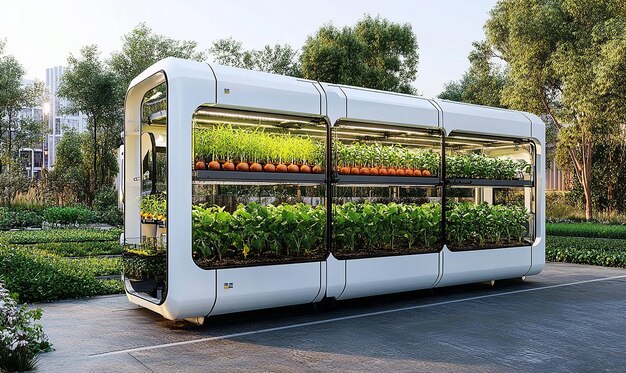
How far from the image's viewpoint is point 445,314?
768cm

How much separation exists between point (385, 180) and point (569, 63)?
1373 cm

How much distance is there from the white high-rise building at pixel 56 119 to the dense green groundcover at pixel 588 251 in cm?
2198

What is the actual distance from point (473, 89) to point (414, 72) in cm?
320

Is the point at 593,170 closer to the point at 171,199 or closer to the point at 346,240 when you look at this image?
the point at 346,240

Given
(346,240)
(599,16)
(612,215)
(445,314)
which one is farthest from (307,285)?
(612,215)

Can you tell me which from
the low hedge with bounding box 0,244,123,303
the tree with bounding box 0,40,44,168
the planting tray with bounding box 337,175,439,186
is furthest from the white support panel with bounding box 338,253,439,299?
the tree with bounding box 0,40,44,168

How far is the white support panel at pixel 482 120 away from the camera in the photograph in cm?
910

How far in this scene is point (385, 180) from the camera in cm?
846

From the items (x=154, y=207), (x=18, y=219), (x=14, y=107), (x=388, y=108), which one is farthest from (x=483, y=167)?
(x=14, y=107)

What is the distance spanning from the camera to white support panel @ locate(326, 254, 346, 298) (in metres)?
7.57

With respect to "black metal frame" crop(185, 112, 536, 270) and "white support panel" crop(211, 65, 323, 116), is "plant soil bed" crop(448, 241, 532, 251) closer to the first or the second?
"black metal frame" crop(185, 112, 536, 270)

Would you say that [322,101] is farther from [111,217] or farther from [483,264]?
[111,217]

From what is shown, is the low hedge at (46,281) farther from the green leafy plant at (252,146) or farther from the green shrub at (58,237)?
the green shrub at (58,237)

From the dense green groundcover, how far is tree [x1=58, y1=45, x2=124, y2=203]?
1897 centimetres
